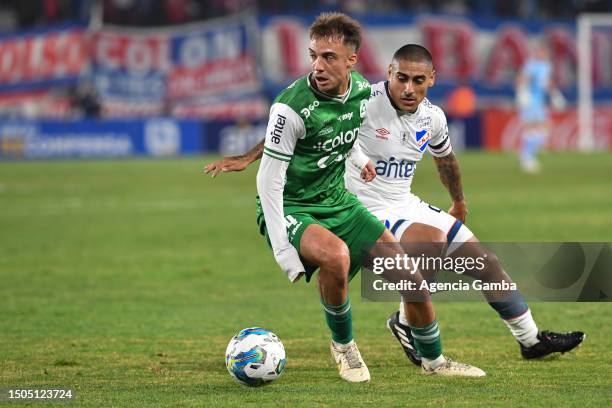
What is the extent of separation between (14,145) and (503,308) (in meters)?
27.3

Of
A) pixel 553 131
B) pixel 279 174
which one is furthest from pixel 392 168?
pixel 553 131

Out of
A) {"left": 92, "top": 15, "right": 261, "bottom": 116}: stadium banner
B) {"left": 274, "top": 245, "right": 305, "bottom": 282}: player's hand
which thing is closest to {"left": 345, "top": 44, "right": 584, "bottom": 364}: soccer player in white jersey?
{"left": 274, "top": 245, "right": 305, "bottom": 282}: player's hand

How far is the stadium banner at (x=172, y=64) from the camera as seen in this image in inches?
1459

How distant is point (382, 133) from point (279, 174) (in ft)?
3.91

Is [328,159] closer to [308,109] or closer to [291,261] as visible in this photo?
[308,109]

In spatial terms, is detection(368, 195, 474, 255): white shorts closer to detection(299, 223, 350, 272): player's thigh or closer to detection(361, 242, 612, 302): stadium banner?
detection(361, 242, 612, 302): stadium banner

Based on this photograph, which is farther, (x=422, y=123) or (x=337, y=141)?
(x=422, y=123)

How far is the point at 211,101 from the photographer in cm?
3822

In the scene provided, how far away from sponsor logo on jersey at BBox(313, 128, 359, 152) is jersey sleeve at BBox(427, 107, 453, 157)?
806 mm

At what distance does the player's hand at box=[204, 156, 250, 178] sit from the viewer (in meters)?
6.72

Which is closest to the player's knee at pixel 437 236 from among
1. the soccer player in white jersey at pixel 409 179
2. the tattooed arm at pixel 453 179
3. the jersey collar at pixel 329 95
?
the soccer player in white jersey at pixel 409 179

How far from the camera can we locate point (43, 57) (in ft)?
123

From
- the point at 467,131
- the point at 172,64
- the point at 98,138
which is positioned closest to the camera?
the point at 98,138

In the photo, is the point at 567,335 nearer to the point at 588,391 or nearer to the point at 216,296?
the point at 588,391
